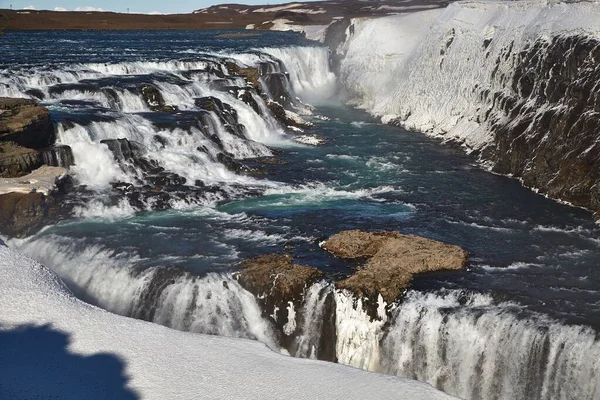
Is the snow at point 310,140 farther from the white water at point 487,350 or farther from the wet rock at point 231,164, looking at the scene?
the white water at point 487,350

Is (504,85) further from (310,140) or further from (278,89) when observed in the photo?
(278,89)

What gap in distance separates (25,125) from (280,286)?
10.6 m

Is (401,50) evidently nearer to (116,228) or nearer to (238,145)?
(238,145)

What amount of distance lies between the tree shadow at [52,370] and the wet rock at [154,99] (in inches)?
628

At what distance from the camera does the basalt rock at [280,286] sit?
13.6 metres

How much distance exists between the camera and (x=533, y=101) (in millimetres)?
23750

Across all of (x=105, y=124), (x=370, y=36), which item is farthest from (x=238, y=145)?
(x=370, y=36)

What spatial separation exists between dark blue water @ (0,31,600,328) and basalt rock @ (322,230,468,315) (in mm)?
394

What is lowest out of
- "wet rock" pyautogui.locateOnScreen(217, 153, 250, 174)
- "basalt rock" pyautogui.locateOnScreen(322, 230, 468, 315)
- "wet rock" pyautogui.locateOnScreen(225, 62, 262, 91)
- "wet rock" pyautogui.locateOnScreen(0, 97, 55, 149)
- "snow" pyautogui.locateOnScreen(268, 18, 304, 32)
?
"basalt rock" pyautogui.locateOnScreen(322, 230, 468, 315)

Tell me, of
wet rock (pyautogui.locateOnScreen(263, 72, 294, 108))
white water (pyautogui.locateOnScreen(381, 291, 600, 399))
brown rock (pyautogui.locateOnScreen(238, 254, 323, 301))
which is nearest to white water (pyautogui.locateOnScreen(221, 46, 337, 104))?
wet rock (pyautogui.locateOnScreen(263, 72, 294, 108))

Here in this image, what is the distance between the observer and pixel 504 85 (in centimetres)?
2648

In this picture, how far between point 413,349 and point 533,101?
14306mm

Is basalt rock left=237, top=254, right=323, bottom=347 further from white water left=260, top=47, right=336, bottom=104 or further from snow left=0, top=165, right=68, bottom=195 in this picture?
white water left=260, top=47, right=336, bottom=104

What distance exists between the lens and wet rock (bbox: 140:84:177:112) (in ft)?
87.7
